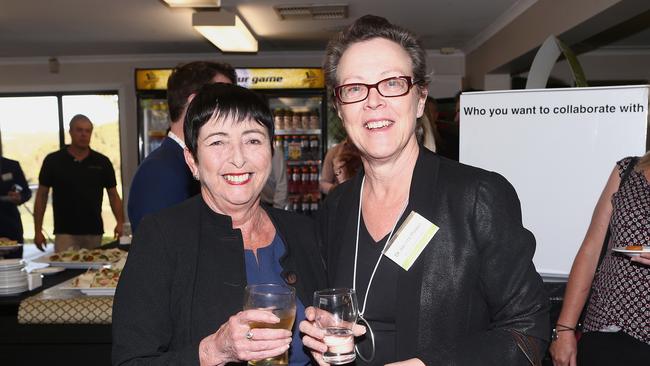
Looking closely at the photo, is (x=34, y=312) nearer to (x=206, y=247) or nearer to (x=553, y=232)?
(x=206, y=247)

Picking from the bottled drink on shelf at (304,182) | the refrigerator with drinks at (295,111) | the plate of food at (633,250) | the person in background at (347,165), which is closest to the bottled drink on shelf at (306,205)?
the refrigerator with drinks at (295,111)

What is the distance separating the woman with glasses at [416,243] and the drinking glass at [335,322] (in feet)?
0.08

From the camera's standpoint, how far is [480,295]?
1416 mm

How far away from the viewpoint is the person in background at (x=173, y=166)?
237 cm

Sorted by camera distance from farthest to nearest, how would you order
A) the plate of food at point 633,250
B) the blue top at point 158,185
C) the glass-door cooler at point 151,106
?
the glass-door cooler at point 151,106 < the blue top at point 158,185 < the plate of food at point 633,250

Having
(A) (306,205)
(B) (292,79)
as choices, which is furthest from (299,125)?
(A) (306,205)

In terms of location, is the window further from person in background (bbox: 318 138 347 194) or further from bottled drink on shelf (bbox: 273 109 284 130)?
person in background (bbox: 318 138 347 194)

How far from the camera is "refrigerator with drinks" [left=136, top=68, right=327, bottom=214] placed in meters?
7.19

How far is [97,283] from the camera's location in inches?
109

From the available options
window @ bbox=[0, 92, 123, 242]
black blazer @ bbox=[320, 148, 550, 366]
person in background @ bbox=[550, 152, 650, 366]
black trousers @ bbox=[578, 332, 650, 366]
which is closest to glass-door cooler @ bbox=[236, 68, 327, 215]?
window @ bbox=[0, 92, 123, 242]

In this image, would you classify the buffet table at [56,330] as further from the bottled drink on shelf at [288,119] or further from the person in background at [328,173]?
the bottled drink on shelf at [288,119]

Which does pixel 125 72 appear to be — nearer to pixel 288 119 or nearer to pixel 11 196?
pixel 288 119

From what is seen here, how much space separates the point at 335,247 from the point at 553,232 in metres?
1.45

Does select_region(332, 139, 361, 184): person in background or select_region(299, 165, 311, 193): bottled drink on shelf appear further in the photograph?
select_region(299, 165, 311, 193): bottled drink on shelf
